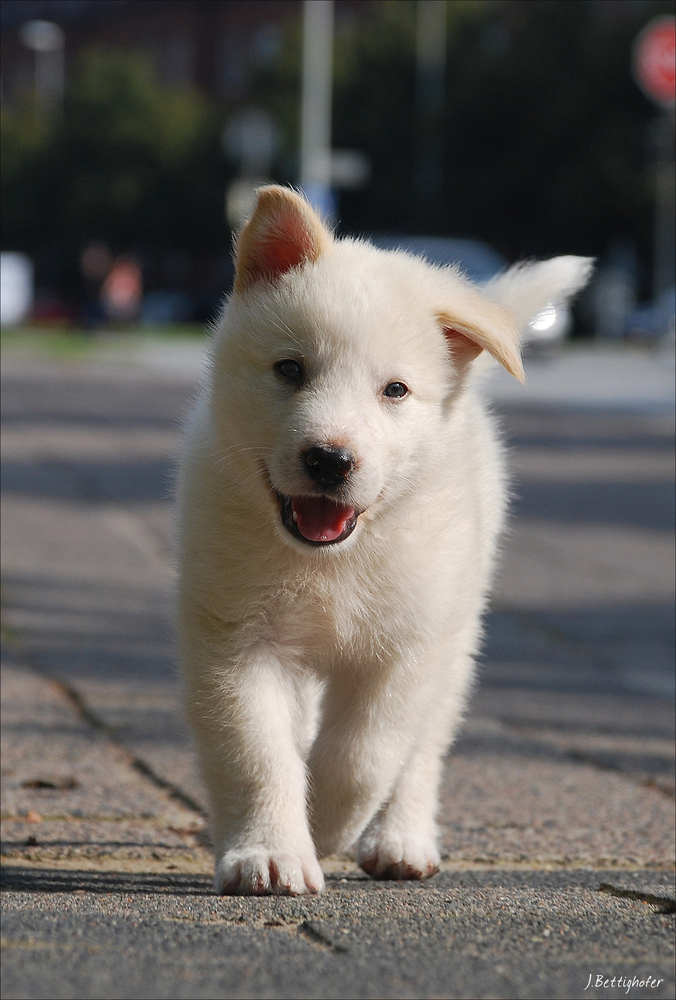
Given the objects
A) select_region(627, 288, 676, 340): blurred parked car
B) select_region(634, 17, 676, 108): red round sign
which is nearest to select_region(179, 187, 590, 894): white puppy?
select_region(634, 17, 676, 108): red round sign

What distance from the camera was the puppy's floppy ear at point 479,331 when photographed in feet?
10.9

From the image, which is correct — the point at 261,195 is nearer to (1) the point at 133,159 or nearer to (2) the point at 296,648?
(2) the point at 296,648

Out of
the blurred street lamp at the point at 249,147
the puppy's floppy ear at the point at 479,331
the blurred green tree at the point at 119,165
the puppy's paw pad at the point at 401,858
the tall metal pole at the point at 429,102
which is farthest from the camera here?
the blurred green tree at the point at 119,165

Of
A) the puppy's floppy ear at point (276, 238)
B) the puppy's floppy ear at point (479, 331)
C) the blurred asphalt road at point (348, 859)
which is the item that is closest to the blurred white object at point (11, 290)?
the blurred asphalt road at point (348, 859)

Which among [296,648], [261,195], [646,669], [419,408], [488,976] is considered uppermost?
[261,195]

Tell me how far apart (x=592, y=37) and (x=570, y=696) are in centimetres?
4289

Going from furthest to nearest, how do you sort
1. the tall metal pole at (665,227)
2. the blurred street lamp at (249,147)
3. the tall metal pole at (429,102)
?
1. the tall metal pole at (429,102)
2. the tall metal pole at (665,227)
3. the blurred street lamp at (249,147)

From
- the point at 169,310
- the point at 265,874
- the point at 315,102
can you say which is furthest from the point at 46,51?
the point at 265,874

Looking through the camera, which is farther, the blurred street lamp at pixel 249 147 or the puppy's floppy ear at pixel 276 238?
the blurred street lamp at pixel 249 147

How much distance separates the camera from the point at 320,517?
10.2ft

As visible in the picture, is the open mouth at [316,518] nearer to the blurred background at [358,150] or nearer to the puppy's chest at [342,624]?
the puppy's chest at [342,624]

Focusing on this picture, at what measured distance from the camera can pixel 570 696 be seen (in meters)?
5.47

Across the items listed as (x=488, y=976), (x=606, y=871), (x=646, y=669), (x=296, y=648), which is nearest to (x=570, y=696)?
(x=646, y=669)

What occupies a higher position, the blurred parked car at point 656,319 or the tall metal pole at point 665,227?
the tall metal pole at point 665,227
